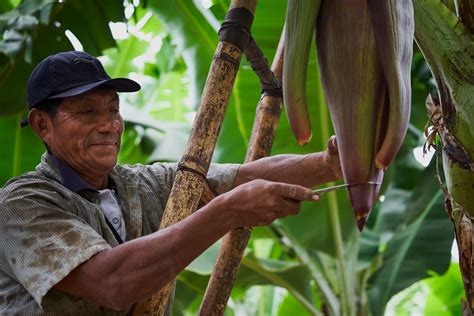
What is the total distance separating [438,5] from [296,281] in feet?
6.51

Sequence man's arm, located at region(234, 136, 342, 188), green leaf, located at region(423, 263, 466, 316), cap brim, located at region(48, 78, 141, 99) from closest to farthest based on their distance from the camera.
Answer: cap brim, located at region(48, 78, 141, 99)
man's arm, located at region(234, 136, 342, 188)
green leaf, located at region(423, 263, 466, 316)

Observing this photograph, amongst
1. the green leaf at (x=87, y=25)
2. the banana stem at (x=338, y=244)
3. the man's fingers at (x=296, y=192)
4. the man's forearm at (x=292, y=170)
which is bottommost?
the banana stem at (x=338, y=244)

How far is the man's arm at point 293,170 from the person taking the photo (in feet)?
5.33

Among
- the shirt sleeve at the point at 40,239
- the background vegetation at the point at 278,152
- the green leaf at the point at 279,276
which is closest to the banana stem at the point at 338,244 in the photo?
the background vegetation at the point at 278,152

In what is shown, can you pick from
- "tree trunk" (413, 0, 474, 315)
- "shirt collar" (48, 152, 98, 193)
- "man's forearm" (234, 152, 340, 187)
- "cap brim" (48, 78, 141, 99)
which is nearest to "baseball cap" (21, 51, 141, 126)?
"cap brim" (48, 78, 141, 99)

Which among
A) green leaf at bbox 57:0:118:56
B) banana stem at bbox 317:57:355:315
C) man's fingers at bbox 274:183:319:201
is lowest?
banana stem at bbox 317:57:355:315

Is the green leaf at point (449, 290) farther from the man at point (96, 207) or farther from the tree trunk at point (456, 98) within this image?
the tree trunk at point (456, 98)

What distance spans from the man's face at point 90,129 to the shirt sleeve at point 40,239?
12cm

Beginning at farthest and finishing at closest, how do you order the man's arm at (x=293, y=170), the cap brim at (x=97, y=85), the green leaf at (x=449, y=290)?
the green leaf at (x=449, y=290) < the man's arm at (x=293, y=170) < the cap brim at (x=97, y=85)

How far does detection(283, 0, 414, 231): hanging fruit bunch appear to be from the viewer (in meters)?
0.82

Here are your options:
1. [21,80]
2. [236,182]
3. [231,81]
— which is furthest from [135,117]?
[231,81]

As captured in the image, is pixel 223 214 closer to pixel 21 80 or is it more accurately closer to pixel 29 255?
pixel 29 255

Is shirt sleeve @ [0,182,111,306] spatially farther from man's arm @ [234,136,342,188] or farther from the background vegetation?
the background vegetation

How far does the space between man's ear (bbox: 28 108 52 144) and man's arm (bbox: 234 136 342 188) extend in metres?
0.41
